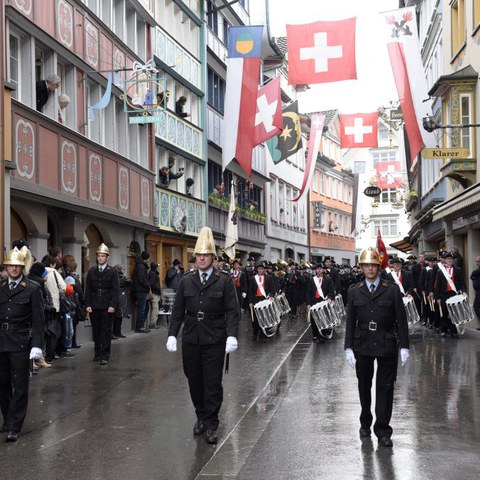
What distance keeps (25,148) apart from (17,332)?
8.59 meters

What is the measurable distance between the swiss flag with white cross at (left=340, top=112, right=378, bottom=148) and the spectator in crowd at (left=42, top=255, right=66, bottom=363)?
1780 cm

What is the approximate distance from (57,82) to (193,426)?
10828 millimetres

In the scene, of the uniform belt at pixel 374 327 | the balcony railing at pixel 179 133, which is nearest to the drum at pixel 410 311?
the balcony railing at pixel 179 133

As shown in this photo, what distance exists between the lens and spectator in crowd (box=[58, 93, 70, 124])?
18.3 metres

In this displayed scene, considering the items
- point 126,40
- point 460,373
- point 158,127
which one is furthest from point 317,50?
point 460,373

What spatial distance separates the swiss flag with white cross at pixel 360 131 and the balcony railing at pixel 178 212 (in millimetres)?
5974

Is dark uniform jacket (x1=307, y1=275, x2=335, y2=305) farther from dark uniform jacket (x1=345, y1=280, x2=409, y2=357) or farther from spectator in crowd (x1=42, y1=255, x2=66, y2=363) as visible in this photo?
dark uniform jacket (x1=345, y1=280, x2=409, y2=357)

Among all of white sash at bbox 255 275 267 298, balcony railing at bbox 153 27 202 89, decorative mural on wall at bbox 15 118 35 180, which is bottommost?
white sash at bbox 255 275 267 298

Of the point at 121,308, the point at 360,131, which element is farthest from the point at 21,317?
the point at 360,131

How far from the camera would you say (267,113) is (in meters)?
25.7

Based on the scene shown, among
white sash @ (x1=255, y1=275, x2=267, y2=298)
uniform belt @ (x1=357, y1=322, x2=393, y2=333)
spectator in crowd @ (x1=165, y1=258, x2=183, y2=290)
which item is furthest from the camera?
spectator in crowd @ (x1=165, y1=258, x2=183, y2=290)

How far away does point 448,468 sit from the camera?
669 centimetres

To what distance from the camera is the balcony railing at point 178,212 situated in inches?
1092

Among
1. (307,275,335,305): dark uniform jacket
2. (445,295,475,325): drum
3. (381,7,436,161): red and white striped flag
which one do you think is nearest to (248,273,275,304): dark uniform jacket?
(307,275,335,305): dark uniform jacket
